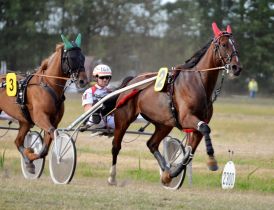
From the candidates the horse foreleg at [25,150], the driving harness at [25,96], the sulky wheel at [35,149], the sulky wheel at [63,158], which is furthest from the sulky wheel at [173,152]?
the horse foreleg at [25,150]

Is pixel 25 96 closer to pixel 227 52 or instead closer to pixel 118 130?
pixel 118 130

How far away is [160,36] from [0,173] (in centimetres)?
6201

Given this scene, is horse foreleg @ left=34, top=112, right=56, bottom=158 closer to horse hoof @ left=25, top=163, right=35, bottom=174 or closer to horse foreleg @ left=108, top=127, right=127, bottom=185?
horse hoof @ left=25, top=163, right=35, bottom=174

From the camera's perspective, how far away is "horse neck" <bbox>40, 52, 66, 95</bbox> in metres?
12.2

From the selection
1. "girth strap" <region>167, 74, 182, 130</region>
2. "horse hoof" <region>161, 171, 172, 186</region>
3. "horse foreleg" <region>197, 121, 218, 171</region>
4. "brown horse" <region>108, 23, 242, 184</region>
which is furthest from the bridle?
"horse hoof" <region>161, 171, 172, 186</region>

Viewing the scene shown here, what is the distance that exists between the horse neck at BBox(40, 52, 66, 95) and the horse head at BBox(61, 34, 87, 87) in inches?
6.4

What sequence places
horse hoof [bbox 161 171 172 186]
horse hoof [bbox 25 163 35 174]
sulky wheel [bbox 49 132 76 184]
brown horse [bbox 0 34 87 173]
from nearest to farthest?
sulky wheel [bbox 49 132 76 184] → horse hoof [bbox 161 171 172 186] → brown horse [bbox 0 34 87 173] → horse hoof [bbox 25 163 35 174]

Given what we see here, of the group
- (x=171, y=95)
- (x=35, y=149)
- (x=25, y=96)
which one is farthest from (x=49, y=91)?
(x=171, y=95)

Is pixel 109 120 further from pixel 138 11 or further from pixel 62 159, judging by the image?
pixel 138 11

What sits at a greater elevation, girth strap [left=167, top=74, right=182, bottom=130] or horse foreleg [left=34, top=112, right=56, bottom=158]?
girth strap [left=167, top=74, right=182, bottom=130]

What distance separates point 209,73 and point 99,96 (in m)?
2.05

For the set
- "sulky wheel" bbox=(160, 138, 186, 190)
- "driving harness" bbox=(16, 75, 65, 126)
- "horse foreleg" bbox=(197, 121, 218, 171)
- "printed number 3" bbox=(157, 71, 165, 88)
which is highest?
"printed number 3" bbox=(157, 71, 165, 88)

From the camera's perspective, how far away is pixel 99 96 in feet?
41.3

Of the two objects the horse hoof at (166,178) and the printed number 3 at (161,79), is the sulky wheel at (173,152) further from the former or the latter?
the printed number 3 at (161,79)
